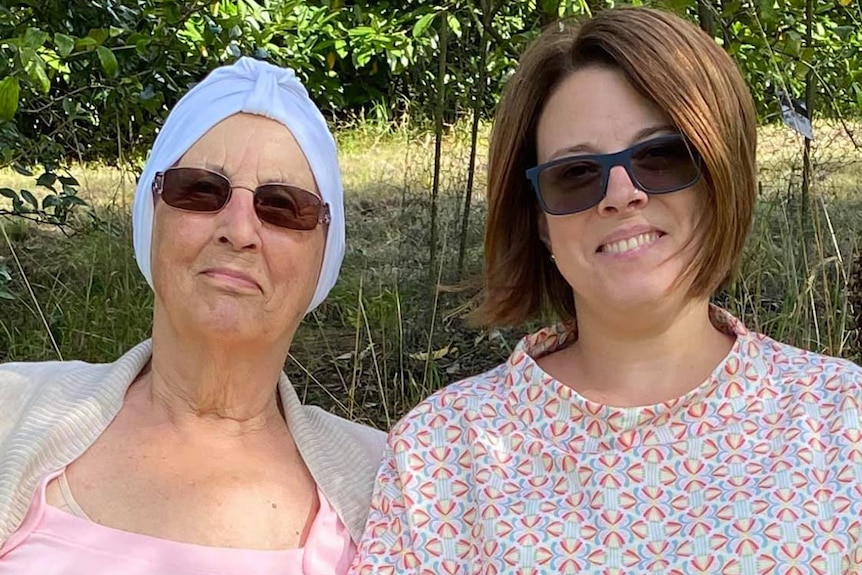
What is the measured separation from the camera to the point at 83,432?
78.2 inches

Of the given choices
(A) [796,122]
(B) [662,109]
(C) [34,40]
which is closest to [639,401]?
(B) [662,109]

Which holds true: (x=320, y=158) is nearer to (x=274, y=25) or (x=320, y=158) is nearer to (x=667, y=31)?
(x=667, y=31)

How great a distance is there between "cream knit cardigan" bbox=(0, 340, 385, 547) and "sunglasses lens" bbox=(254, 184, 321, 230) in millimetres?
420

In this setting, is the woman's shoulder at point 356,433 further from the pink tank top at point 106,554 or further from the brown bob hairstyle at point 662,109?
the brown bob hairstyle at point 662,109

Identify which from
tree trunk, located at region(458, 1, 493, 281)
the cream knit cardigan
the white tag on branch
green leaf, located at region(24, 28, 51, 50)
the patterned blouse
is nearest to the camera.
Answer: the patterned blouse

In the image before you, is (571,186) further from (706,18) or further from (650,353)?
(706,18)

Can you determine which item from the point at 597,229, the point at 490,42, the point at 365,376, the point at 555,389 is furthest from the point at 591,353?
the point at 490,42

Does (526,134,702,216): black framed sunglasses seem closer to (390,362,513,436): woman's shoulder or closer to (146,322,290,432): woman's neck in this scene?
(390,362,513,436): woman's shoulder

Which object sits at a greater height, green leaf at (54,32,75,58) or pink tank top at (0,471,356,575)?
green leaf at (54,32,75,58)

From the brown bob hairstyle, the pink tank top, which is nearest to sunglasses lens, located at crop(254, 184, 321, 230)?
the brown bob hairstyle

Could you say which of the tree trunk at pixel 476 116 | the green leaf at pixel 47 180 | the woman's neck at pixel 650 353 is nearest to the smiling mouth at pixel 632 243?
the woman's neck at pixel 650 353

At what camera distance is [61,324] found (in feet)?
13.0

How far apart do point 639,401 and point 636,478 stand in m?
0.16

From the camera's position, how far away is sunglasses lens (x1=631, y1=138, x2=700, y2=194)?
1.79 meters
